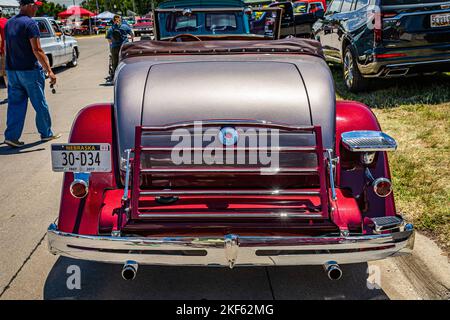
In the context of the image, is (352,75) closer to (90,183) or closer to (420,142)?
(420,142)

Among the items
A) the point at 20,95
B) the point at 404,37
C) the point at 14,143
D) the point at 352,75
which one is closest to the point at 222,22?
the point at 352,75

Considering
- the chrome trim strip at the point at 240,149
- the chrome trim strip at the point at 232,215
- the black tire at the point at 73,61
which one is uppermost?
the chrome trim strip at the point at 240,149

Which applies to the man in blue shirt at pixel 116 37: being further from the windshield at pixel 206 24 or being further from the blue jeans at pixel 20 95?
the blue jeans at pixel 20 95

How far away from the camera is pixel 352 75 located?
8906 millimetres

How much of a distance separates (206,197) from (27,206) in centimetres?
251

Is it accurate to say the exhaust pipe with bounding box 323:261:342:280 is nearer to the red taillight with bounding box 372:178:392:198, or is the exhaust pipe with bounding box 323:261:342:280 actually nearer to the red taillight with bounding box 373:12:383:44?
the red taillight with bounding box 372:178:392:198

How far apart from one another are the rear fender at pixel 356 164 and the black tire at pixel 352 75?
5142 mm

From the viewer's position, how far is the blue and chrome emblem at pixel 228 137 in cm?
316

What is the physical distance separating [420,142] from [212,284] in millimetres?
3647

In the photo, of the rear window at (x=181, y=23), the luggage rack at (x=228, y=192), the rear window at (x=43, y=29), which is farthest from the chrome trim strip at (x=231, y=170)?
the rear window at (x=43, y=29)

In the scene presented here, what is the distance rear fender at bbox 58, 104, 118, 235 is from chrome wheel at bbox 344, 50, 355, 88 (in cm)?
607

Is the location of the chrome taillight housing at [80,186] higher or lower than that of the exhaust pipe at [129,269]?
higher

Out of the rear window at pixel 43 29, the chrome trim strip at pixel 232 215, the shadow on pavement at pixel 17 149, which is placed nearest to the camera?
the chrome trim strip at pixel 232 215
